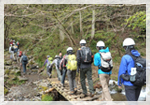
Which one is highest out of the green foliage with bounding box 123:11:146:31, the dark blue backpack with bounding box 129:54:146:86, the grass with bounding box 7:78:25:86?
the green foliage with bounding box 123:11:146:31

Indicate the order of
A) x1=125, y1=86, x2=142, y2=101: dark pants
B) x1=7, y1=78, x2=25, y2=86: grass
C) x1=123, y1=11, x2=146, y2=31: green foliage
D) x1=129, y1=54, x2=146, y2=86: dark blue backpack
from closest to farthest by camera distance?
x1=129, y1=54, x2=146, y2=86: dark blue backpack → x1=125, y1=86, x2=142, y2=101: dark pants → x1=123, y1=11, x2=146, y2=31: green foliage → x1=7, y1=78, x2=25, y2=86: grass

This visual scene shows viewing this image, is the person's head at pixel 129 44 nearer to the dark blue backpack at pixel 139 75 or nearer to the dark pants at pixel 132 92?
the dark blue backpack at pixel 139 75

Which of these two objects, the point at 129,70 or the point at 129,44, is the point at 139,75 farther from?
the point at 129,44

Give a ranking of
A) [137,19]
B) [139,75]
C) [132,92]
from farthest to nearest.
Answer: [137,19] → [132,92] → [139,75]

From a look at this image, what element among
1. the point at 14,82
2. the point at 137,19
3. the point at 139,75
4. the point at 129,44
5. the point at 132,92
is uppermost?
the point at 137,19

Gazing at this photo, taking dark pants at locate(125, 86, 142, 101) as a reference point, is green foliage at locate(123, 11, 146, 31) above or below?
above

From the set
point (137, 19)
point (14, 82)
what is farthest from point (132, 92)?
point (14, 82)

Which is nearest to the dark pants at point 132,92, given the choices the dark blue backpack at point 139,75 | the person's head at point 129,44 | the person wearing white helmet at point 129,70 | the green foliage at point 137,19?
the person wearing white helmet at point 129,70

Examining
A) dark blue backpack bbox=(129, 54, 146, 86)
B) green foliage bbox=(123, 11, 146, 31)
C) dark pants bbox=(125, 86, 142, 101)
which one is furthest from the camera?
green foliage bbox=(123, 11, 146, 31)

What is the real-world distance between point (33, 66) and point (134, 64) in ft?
43.4

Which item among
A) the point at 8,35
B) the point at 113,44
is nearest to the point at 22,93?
the point at 113,44

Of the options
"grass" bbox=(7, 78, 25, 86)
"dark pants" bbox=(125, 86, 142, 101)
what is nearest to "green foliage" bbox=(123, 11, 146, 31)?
"dark pants" bbox=(125, 86, 142, 101)


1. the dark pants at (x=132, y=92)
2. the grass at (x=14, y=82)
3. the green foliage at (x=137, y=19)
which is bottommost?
the grass at (x=14, y=82)

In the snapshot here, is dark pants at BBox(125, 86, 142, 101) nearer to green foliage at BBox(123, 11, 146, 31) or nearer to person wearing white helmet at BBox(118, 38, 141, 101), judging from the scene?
person wearing white helmet at BBox(118, 38, 141, 101)
